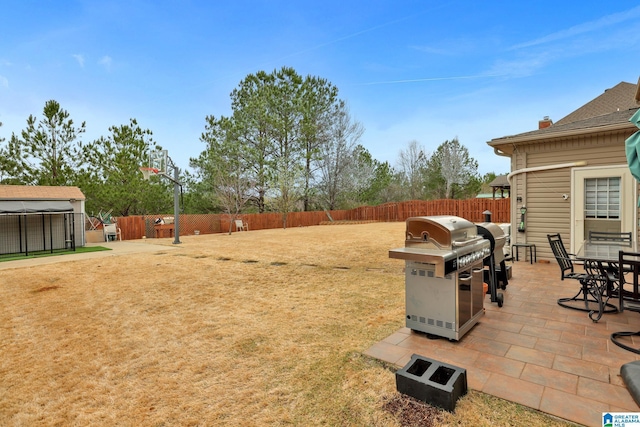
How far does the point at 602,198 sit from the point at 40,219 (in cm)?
1683

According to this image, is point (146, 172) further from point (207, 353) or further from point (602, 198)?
point (602, 198)

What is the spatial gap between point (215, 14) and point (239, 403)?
11.2 m

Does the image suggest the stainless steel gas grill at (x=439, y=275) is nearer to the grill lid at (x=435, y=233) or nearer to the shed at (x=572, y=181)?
the grill lid at (x=435, y=233)

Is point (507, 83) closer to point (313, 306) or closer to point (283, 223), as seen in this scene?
point (313, 306)

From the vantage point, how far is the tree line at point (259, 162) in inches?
611

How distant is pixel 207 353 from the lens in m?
2.79

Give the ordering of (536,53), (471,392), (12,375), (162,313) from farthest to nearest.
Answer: (536,53), (162,313), (12,375), (471,392)

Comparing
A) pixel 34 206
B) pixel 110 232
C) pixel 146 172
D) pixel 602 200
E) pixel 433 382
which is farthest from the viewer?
pixel 146 172

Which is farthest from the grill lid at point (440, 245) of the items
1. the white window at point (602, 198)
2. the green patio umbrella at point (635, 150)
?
the white window at point (602, 198)

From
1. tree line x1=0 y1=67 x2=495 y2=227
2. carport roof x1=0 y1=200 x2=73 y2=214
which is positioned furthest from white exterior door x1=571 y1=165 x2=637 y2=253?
carport roof x1=0 y1=200 x2=73 y2=214

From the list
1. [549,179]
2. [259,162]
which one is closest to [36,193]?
[259,162]

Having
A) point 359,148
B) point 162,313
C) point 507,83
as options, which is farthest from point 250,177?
point 162,313

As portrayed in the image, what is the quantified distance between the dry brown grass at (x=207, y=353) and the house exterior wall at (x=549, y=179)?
10.9ft

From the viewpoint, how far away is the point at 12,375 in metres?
2.52
